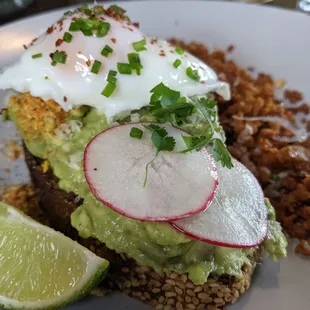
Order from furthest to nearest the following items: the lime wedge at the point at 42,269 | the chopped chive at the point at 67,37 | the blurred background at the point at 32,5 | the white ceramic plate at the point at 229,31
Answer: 1. the blurred background at the point at 32,5
2. the white ceramic plate at the point at 229,31
3. the chopped chive at the point at 67,37
4. the lime wedge at the point at 42,269

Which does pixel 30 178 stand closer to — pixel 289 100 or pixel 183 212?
pixel 183 212

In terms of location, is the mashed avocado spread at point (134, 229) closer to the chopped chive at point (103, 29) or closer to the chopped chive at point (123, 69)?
the chopped chive at point (123, 69)

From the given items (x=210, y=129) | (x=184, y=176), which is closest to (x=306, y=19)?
(x=210, y=129)

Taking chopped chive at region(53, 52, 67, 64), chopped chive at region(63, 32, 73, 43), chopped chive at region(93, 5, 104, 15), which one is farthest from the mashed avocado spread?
chopped chive at region(93, 5, 104, 15)

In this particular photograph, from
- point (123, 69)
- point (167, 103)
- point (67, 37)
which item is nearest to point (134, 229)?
point (167, 103)

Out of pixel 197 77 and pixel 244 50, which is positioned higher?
pixel 197 77

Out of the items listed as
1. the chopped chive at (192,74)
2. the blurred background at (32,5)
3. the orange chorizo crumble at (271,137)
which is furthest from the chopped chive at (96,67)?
the blurred background at (32,5)

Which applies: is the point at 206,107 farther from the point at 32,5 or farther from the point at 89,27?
the point at 32,5
